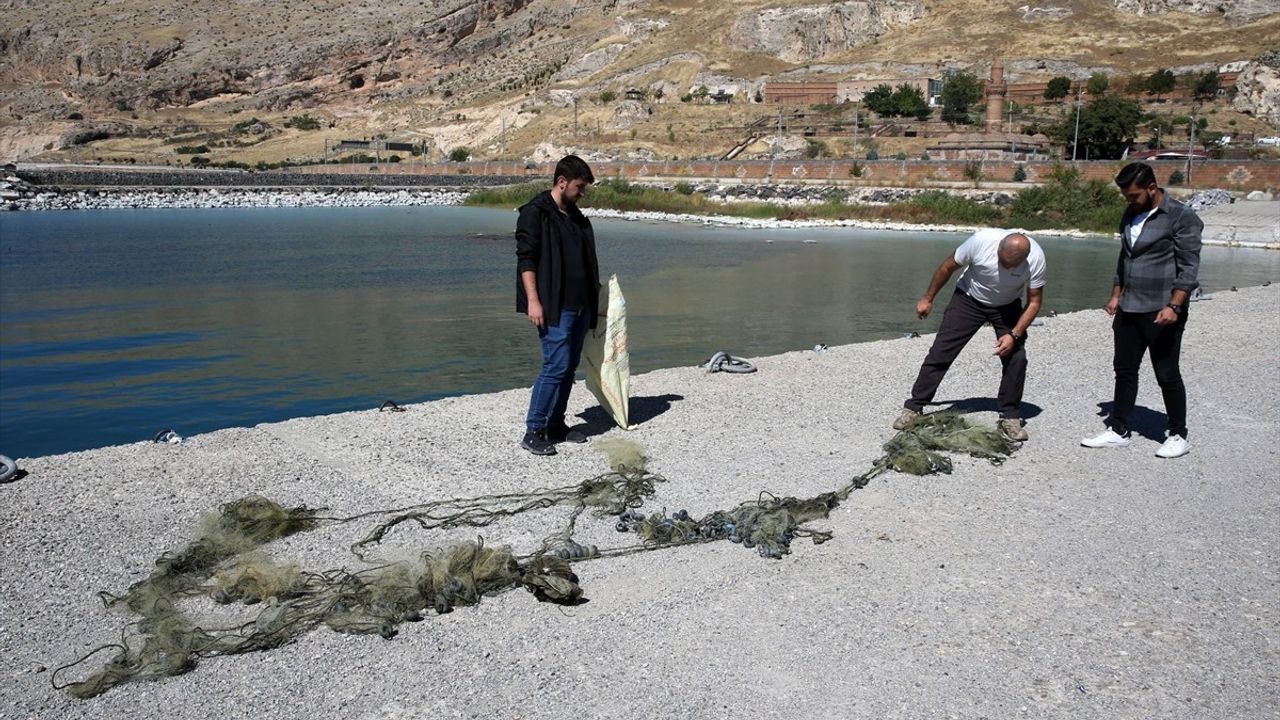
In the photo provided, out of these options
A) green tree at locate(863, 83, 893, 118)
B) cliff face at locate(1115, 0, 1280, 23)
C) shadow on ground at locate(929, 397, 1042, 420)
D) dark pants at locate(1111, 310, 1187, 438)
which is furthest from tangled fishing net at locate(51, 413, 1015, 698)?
cliff face at locate(1115, 0, 1280, 23)

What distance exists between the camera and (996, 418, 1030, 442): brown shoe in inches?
288

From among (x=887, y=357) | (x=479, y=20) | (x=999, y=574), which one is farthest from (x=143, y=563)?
(x=479, y=20)

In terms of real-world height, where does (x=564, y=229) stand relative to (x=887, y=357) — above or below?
above

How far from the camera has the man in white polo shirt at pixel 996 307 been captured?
7039 mm

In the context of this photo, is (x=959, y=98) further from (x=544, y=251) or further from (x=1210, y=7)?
(x=544, y=251)

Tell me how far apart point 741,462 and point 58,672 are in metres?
4.11

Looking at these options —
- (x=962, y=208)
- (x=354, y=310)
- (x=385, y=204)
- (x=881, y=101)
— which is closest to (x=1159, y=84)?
(x=881, y=101)

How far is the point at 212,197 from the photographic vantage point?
232 feet

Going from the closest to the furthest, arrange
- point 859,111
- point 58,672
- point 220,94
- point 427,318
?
point 58,672 → point 427,318 → point 859,111 → point 220,94

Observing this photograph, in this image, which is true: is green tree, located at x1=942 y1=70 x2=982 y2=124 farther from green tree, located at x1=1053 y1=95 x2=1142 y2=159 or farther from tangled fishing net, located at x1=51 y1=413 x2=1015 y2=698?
tangled fishing net, located at x1=51 y1=413 x2=1015 y2=698

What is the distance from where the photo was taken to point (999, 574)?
4.89 m

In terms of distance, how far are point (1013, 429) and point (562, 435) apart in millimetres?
3213

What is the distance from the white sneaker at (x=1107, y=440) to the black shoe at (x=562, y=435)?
351cm

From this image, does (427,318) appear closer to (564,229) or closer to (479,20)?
(564,229)
